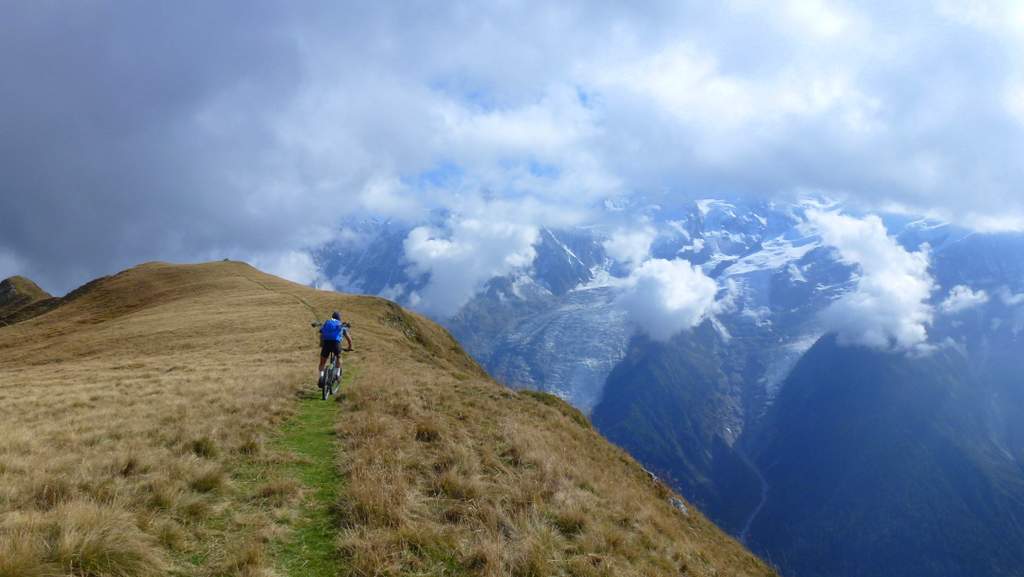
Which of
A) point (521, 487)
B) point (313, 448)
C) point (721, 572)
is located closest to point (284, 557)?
point (521, 487)

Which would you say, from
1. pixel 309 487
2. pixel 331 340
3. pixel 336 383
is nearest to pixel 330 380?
pixel 336 383

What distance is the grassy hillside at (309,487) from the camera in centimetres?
797

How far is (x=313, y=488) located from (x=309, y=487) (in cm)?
8

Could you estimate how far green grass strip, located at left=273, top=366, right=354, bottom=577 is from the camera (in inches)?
321

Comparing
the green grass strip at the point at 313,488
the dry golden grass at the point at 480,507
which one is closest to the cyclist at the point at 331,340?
the green grass strip at the point at 313,488

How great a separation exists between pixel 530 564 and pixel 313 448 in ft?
26.6

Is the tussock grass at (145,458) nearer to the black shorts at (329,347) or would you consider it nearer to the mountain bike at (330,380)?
the mountain bike at (330,380)

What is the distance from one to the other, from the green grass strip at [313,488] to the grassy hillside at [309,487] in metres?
0.04

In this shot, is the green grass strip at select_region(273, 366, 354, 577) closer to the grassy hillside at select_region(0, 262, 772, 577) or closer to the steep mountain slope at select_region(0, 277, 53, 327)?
the grassy hillside at select_region(0, 262, 772, 577)

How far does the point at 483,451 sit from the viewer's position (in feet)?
47.5

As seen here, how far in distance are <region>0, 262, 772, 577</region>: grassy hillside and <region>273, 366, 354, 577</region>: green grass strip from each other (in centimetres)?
4

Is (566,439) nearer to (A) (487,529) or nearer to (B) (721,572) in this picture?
(B) (721,572)

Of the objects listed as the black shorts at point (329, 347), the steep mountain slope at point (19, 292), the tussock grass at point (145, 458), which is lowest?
the tussock grass at point (145, 458)

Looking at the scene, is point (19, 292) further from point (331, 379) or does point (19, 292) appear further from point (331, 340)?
point (331, 379)
